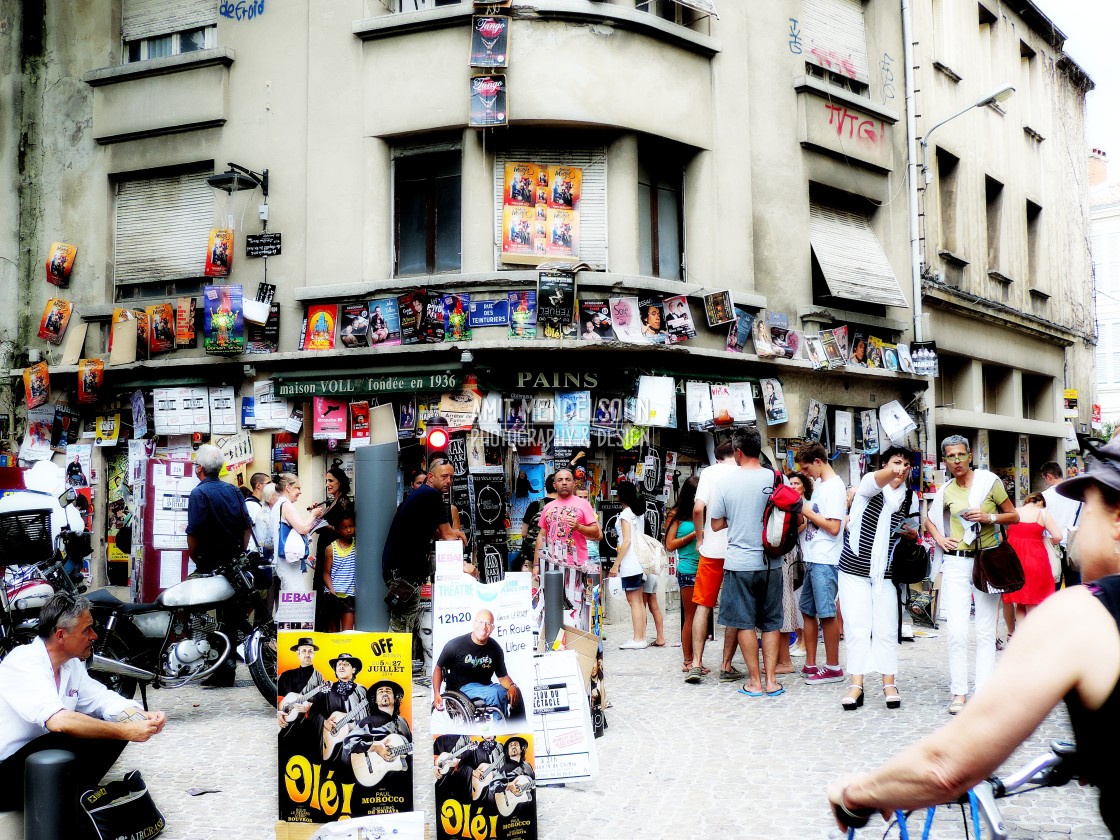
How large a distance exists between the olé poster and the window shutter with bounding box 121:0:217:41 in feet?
40.1

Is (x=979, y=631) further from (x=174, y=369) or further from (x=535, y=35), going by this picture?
(x=174, y=369)

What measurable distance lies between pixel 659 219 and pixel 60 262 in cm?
872

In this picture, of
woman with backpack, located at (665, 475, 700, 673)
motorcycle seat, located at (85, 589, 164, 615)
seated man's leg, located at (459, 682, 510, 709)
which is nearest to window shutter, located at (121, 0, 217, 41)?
motorcycle seat, located at (85, 589, 164, 615)

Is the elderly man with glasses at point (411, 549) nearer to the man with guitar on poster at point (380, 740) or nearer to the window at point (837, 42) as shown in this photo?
the man with guitar on poster at point (380, 740)

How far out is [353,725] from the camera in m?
5.07

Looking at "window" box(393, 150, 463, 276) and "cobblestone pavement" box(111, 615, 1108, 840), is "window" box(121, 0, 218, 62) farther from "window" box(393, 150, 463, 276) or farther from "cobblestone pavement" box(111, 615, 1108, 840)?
"cobblestone pavement" box(111, 615, 1108, 840)

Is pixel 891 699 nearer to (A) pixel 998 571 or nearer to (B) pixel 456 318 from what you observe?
(A) pixel 998 571

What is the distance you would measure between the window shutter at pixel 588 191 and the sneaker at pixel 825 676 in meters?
6.24

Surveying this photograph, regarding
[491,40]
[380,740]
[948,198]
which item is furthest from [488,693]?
[948,198]

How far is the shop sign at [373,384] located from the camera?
13.3m

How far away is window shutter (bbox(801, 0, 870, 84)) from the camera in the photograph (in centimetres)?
1620

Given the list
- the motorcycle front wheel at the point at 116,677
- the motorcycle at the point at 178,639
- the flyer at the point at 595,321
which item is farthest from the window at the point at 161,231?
the motorcycle front wheel at the point at 116,677

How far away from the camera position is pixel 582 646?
22.8 feet

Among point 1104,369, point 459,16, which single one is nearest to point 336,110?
point 459,16
